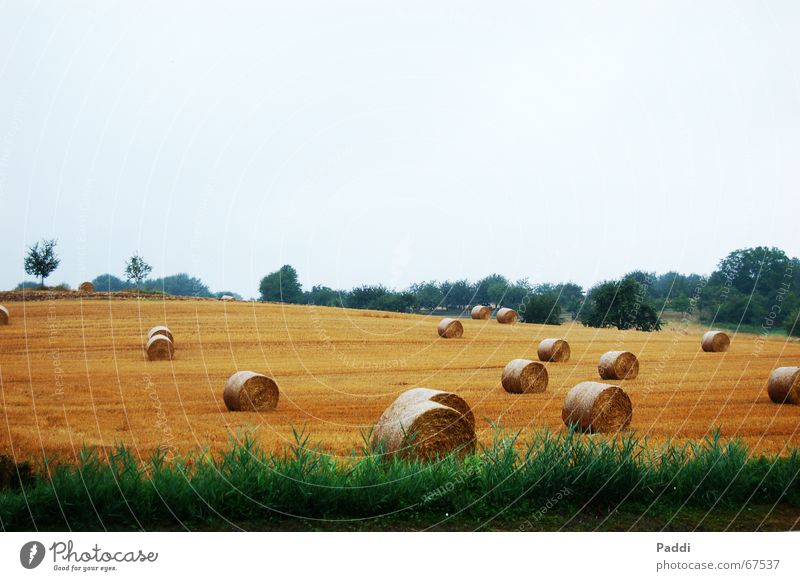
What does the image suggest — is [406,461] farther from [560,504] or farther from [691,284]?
[691,284]

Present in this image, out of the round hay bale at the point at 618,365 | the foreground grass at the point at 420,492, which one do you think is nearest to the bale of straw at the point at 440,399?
the foreground grass at the point at 420,492

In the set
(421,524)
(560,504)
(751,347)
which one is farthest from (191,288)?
(751,347)

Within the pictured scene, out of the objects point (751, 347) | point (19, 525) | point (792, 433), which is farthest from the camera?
point (751, 347)

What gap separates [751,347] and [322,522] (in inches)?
825

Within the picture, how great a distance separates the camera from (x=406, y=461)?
6.31 metres

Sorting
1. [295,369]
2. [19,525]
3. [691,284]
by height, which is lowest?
[19,525]

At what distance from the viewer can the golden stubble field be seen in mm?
7832

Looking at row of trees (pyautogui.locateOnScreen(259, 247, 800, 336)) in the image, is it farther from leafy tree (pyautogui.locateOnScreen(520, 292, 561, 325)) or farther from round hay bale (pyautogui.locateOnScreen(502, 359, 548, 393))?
round hay bale (pyautogui.locateOnScreen(502, 359, 548, 393))

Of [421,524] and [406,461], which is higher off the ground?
[406,461]

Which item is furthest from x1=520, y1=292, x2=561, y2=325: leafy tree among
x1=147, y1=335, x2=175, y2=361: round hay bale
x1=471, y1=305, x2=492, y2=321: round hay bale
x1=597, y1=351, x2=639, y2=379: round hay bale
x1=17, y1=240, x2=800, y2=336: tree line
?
x1=471, y1=305, x2=492, y2=321: round hay bale

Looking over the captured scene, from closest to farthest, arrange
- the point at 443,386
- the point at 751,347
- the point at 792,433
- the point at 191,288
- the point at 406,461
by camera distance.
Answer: the point at 406,461, the point at 191,288, the point at 792,433, the point at 443,386, the point at 751,347
